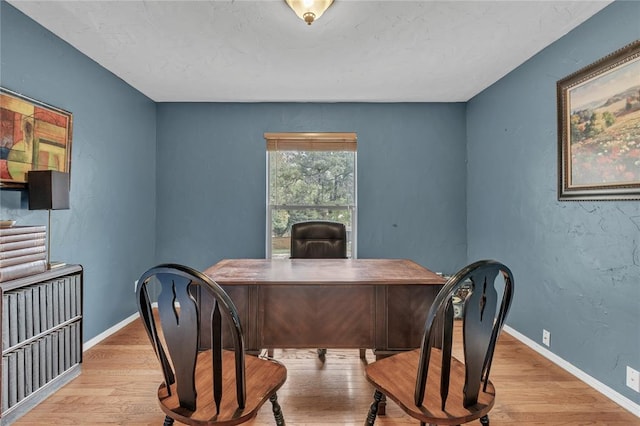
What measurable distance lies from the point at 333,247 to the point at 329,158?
4.51 feet

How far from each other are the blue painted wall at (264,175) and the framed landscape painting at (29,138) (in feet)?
4.78

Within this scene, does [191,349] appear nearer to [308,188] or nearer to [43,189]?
[43,189]

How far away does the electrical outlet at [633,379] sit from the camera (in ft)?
6.25

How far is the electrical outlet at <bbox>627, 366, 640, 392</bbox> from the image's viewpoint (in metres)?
1.91

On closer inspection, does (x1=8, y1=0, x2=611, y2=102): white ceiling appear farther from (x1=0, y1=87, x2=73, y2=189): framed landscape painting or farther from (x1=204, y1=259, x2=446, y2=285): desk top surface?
(x1=204, y1=259, x2=446, y2=285): desk top surface

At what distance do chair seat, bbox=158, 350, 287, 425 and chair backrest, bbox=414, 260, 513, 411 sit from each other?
0.57 m

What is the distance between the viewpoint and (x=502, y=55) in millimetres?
2750

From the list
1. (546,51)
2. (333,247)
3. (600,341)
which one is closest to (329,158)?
(333,247)

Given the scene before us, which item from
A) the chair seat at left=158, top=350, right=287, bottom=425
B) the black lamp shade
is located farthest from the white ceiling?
the chair seat at left=158, top=350, right=287, bottom=425

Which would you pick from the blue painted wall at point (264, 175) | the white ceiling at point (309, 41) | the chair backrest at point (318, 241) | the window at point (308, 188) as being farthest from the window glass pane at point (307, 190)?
the chair backrest at point (318, 241)

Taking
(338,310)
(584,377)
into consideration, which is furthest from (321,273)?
(584,377)

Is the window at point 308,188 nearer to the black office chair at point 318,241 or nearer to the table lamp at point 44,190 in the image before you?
the black office chair at point 318,241

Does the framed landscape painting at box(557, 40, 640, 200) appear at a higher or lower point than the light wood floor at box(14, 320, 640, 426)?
higher

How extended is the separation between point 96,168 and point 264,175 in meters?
1.64
